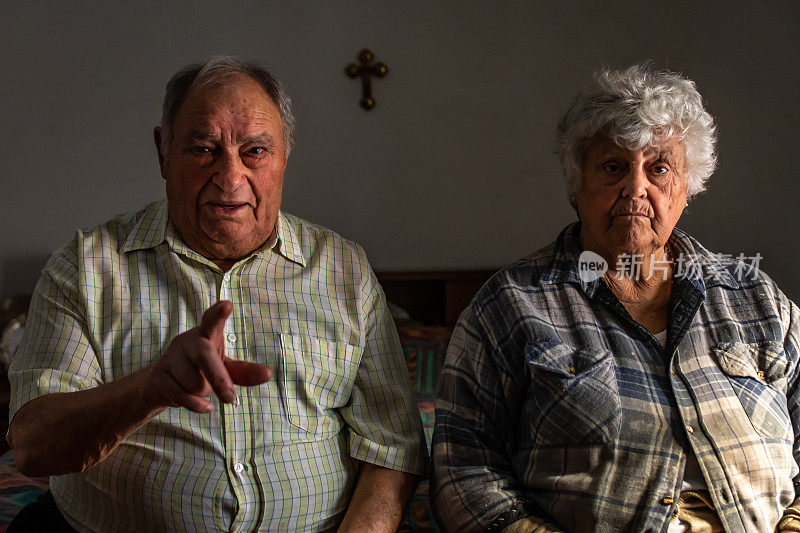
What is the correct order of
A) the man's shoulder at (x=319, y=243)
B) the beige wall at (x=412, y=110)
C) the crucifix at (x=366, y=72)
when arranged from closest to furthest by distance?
the man's shoulder at (x=319, y=243) < the beige wall at (x=412, y=110) < the crucifix at (x=366, y=72)

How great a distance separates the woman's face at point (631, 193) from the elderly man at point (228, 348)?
45 cm

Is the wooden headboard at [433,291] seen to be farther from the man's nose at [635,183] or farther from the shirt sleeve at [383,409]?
the man's nose at [635,183]

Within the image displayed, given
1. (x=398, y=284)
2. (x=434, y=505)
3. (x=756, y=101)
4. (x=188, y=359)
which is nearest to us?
(x=188, y=359)

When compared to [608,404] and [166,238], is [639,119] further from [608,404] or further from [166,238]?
[166,238]

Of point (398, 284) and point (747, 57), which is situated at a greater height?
point (747, 57)

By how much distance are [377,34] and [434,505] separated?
2.22 m

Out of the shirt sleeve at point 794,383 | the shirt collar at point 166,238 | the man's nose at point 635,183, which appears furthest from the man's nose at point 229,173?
the shirt sleeve at point 794,383

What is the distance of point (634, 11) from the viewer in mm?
3068

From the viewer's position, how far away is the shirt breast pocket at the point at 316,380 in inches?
49.0

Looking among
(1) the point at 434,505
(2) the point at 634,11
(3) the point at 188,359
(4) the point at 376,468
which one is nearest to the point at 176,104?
(3) the point at 188,359

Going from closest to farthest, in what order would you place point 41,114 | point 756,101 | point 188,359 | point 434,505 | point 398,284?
point 188,359, point 434,505, point 41,114, point 756,101, point 398,284

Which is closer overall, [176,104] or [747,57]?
[176,104]

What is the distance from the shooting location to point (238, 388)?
1.22 metres

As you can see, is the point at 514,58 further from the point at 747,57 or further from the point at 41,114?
the point at 41,114
